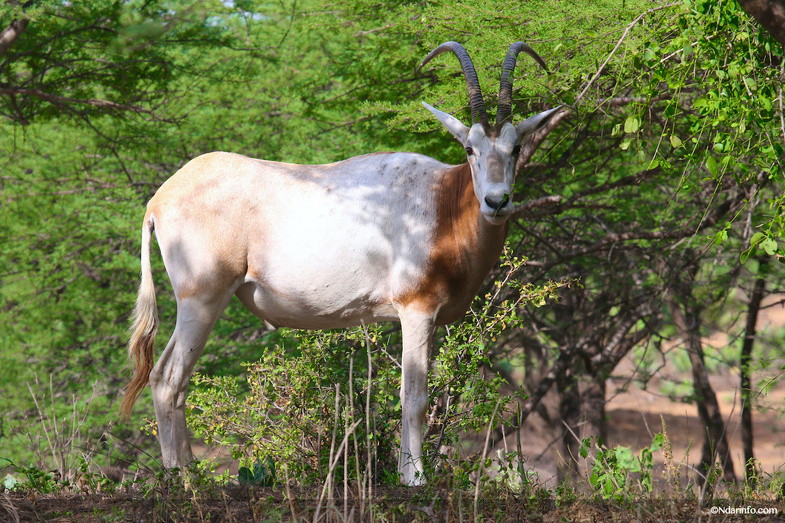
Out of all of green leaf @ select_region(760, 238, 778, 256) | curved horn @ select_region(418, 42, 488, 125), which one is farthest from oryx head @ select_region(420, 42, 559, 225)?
green leaf @ select_region(760, 238, 778, 256)

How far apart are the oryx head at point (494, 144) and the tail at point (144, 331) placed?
229 centimetres

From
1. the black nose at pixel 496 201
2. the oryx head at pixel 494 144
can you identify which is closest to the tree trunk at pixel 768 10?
A: the oryx head at pixel 494 144

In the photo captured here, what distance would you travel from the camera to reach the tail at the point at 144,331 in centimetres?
527

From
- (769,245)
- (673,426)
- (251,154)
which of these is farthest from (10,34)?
(673,426)

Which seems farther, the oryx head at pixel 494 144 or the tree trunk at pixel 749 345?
the tree trunk at pixel 749 345

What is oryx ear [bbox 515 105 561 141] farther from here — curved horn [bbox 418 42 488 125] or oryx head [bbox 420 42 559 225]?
curved horn [bbox 418 42 488 125]

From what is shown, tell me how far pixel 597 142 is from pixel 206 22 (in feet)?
20.9

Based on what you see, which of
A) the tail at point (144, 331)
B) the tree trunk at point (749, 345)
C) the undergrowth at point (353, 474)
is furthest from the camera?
the tree trunk at point (749, 345)

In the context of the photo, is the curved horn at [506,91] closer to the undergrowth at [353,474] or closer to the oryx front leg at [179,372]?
the undergrowth at [353,474]

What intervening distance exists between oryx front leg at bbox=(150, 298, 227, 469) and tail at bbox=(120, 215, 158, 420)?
0.26m

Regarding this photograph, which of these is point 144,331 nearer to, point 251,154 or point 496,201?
point 496,201

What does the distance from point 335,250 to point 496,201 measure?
1.16 meters

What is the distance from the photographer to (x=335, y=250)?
491 centimetres

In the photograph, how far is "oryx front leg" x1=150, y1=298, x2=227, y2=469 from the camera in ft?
16.4
